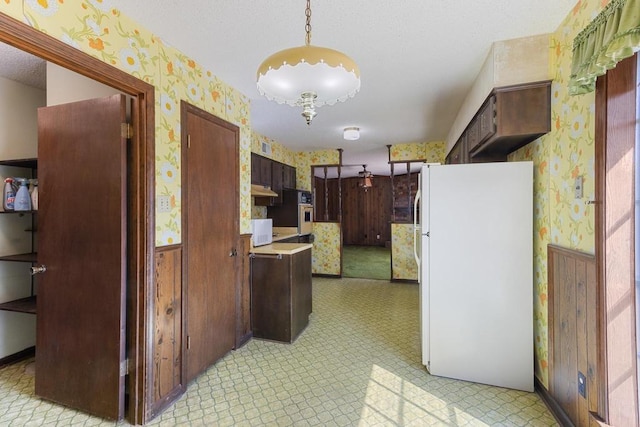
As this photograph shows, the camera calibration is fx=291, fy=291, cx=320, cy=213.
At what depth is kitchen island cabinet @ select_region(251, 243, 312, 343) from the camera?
285 cm

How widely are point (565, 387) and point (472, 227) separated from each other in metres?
1.09

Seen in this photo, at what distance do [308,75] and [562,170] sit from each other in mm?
1718

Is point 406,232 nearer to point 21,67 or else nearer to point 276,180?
point 276,180

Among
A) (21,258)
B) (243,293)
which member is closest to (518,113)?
(243,293)

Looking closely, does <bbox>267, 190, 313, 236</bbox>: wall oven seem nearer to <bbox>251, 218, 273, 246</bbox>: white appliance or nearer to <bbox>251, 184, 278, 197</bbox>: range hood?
<bbox>251, 184, 278, 197</bbox>: range hood

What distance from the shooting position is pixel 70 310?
6.24ft

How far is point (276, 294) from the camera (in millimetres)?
2891

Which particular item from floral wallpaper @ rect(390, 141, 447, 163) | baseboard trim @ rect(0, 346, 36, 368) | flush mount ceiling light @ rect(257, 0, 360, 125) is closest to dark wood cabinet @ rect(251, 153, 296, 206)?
floral wallpaper @ rect(390, 141, 447, 163)

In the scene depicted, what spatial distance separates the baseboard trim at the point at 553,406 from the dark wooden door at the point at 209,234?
7.99ft

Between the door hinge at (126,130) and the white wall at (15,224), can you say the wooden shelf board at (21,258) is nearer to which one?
the white wall at (15,224)

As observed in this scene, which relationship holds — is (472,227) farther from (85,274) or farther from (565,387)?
(85,274)

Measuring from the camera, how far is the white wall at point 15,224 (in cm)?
251

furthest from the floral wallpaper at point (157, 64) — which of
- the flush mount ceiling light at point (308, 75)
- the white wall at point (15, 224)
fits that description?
the white wall at point (15, 224)

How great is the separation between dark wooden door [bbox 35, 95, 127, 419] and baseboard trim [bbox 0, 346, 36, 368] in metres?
0.87
